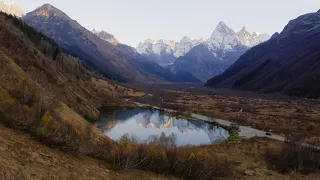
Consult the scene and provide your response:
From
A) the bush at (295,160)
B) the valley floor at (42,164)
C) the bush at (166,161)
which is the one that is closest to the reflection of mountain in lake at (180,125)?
the bush at (295,160)

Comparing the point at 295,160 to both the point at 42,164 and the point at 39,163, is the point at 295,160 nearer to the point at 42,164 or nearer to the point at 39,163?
the point at 42,164

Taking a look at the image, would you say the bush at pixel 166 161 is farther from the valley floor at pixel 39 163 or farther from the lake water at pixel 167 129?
the lake water at pixel 167 129

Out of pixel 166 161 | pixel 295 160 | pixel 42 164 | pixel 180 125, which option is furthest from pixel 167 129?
pixel 42 164

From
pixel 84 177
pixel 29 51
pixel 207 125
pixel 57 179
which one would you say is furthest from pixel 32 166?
pixel 207 125

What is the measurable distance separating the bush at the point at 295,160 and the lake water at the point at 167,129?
2767 centimetres

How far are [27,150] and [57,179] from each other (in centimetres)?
293

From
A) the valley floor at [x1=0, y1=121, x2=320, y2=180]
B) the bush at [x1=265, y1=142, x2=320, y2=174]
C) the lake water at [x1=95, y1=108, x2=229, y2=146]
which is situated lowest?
the lake water at [x1=95, y1=108, x2=229, y2=146]

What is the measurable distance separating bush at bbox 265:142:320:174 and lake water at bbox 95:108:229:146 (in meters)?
27.7

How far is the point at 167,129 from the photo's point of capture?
8650 centimetres

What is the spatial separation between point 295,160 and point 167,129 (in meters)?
52.0

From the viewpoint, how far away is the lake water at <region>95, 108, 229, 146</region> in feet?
233

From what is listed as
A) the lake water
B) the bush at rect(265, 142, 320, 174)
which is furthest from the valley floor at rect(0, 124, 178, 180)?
the lake water

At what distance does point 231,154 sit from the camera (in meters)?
46.2

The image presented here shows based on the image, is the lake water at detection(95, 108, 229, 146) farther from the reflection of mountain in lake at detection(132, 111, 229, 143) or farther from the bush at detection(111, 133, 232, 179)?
the bush at detection(111, 133, 232, 179)
